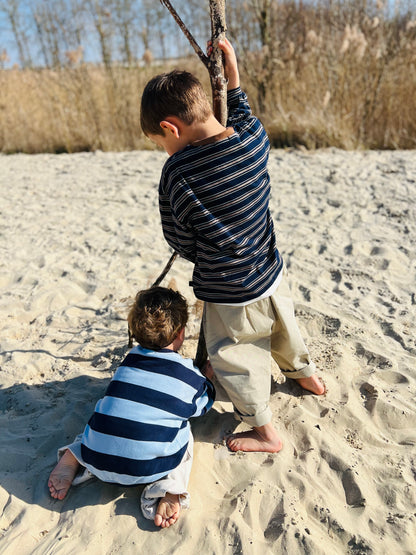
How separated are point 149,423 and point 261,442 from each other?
20.9 inches

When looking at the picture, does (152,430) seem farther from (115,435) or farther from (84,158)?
(84,158)

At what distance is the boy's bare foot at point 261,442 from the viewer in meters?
1.90

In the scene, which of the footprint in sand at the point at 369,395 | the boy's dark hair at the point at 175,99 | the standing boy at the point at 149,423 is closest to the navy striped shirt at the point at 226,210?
the boy's dark hair at the point at 175,99

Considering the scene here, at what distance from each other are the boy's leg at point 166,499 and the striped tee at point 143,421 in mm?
33

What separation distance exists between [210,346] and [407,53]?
6406 millimetres

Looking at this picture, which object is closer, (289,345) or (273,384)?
(289,345)

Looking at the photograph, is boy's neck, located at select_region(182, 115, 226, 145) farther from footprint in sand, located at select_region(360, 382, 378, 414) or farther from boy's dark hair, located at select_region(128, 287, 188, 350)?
footprint in sand, located at select_region(360, 382, 378, 414)

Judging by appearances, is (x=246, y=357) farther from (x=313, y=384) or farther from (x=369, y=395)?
(x=369, y=395)

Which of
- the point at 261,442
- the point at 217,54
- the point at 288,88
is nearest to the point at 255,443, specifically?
the point at 261,442

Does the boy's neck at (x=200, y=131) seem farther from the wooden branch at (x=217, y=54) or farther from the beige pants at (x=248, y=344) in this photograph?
the beige pants at (x=248, y=344)

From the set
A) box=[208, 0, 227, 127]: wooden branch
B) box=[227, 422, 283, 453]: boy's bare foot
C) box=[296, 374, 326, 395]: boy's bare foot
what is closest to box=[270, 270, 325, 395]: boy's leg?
box=[296, 374, 326, 395]: boy's bare foot

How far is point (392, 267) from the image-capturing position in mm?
3373

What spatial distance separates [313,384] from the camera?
7.09ft

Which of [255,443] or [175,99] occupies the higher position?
[175,99]
